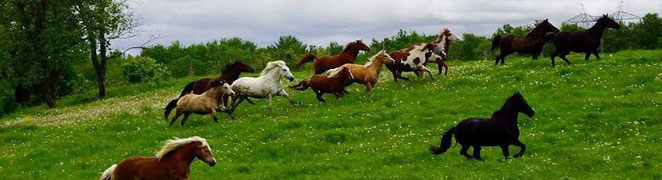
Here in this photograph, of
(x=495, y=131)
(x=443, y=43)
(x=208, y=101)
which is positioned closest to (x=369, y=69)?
(x=443, y=43)

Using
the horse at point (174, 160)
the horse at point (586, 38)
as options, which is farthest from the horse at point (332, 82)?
the horse at point (174, 160)

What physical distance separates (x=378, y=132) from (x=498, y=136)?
39.1ft

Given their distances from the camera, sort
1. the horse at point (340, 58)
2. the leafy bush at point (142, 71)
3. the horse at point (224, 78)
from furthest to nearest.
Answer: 1. the leafy bush at point (142, 71)
2. the horse at point (340, 58)
3. the horse at point (224, 78)

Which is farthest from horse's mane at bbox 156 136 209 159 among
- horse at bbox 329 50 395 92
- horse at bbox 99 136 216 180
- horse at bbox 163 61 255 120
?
horse at bbox 329 50 395 92

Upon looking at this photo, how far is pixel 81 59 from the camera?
4628 cm

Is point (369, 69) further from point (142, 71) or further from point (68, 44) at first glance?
point (142, 71)

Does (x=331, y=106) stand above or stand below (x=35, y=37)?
below

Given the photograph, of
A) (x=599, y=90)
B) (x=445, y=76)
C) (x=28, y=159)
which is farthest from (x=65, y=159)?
(x=599, y=90)

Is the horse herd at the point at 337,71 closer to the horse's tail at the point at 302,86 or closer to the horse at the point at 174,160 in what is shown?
the horse's tail at the point at 302,86

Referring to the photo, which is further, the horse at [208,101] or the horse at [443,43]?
the horse at [443,43]

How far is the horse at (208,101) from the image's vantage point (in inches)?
1040

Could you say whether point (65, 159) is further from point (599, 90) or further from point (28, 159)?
A: point (599, 90)

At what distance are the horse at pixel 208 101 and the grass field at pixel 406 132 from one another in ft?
2.34

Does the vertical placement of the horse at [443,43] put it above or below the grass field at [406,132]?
above
